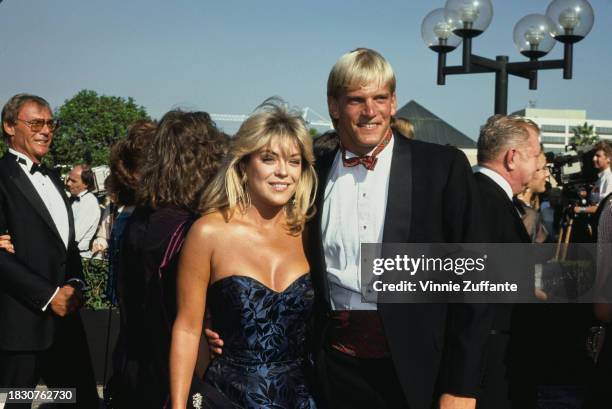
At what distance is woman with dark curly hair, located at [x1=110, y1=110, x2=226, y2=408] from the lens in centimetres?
338

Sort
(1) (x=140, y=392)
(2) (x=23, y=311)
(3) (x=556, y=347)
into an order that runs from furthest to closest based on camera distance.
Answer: (3) (x=556, y=347), (2) (x=23, y=311), (1) (x=140, y=392)

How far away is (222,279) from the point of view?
9.66 ft

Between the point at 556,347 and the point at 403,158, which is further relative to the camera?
the point at 556,347

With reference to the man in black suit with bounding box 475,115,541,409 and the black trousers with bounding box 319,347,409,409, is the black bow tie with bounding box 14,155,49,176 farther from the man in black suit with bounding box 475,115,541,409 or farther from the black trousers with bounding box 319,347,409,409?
the man in black suit with bounding box 475,115,541,409

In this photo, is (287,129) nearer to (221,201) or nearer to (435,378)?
(221,201)

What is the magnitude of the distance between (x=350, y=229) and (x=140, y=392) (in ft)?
4.30

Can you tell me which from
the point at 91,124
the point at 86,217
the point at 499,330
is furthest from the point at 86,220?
the point at 91,124

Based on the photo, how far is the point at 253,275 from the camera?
2979mm

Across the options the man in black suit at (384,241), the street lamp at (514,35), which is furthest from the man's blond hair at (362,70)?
the street lamp at (514,35)

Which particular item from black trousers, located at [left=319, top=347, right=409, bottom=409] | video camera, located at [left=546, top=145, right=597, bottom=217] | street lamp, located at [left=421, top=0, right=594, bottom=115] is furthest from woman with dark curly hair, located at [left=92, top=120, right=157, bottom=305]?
video camera, located at [left=546, top=145, right=597, bottom=217]

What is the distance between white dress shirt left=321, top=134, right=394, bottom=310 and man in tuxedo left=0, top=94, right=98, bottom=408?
7.09 ft

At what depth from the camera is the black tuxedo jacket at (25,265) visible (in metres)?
4.37

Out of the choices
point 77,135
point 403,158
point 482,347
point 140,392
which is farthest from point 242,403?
point 77,135

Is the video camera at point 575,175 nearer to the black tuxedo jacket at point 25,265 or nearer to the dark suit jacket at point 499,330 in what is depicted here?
the dark suit jacket at point 499,330
